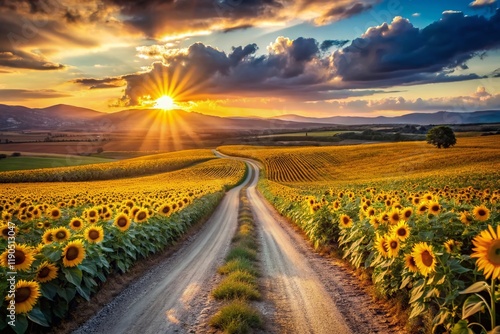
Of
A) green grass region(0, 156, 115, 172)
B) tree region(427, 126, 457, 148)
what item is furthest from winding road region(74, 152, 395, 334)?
green grass region(0, 156, 115, 172)

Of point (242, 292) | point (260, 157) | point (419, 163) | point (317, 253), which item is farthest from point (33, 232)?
point (260, 157)

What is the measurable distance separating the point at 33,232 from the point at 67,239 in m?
3.00

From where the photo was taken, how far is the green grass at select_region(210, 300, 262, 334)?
6.43 meters

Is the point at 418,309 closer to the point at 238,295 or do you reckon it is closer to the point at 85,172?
the point at 238,295

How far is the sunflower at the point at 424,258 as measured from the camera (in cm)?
552

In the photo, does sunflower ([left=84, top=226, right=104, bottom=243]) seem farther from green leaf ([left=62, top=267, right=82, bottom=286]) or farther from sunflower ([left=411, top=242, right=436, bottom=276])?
sunflower ([left=411, top=242, right=436, bottom=276])

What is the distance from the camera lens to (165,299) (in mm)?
8609

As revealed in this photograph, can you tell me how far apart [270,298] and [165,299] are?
254 centimetres

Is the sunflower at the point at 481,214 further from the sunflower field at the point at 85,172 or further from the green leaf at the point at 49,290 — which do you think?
the sunflower field at the point at 85,172

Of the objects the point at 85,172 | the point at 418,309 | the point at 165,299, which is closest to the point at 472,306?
the point at 418,309

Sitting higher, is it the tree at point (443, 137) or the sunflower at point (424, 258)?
the sunflower at point (424, 258)

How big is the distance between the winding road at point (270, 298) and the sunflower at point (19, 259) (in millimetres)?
1831

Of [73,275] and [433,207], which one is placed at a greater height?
[433,207]

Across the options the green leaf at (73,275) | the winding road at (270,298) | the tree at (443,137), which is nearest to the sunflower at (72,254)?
the green leaf at (73,275)
